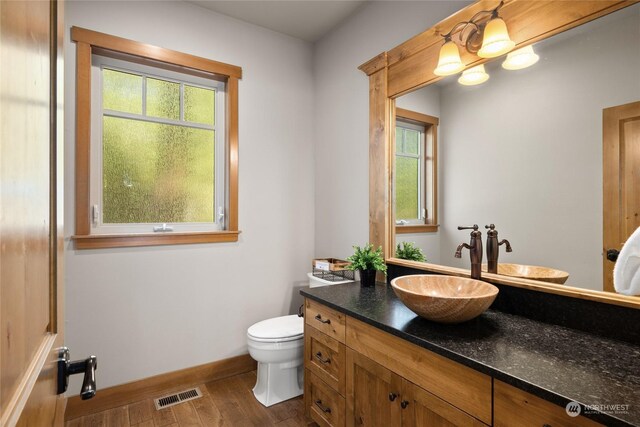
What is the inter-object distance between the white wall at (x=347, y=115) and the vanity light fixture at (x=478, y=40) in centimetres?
33

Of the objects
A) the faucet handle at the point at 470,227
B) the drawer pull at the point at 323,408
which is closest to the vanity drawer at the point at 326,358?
the drawer pull at the point at 323,408

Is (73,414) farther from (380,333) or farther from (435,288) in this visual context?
(435,288)

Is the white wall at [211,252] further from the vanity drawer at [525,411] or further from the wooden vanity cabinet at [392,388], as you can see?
the vanity drawer at [525,411]

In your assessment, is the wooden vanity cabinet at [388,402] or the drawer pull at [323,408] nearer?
the wooden vanity cabinet at [388,402]

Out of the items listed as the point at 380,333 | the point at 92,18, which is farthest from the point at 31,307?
the point at 92,18

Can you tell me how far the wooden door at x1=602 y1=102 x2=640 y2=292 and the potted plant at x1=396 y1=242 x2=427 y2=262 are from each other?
34.9 inches

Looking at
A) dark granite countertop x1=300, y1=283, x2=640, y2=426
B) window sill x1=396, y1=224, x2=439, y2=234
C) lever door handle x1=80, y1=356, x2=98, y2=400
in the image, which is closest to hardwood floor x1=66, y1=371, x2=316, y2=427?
dark granite countertop x1=300, y1=283, x2=640, y2=426

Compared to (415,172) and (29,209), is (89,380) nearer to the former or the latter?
(29,209)

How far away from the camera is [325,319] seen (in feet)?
5.94

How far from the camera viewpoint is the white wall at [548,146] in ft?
4.17

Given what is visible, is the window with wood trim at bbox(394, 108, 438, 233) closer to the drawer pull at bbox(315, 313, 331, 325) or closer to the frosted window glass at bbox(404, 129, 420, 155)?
the frosted window glass at bbox(404, 129, 420, 155)

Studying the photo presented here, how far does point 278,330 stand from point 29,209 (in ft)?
6.57

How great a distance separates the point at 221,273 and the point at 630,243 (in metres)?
2.35

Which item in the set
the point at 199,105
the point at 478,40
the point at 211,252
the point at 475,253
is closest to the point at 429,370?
the point at 475,253
